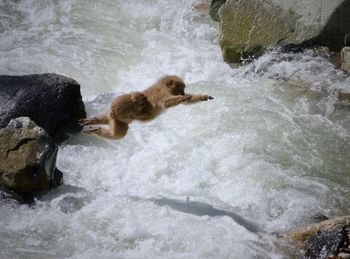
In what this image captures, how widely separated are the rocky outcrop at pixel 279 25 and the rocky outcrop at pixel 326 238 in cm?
456

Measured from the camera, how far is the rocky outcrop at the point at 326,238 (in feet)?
15.4

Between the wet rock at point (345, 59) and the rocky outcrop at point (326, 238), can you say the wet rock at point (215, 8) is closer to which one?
the wet rock at point (345, 59)

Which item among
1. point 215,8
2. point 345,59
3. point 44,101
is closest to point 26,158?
point 44,101

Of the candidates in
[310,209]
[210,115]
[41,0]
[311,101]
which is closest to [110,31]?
[41,0]

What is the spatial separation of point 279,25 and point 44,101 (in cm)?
446

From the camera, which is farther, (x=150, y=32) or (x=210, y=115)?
(x=150, y=32)

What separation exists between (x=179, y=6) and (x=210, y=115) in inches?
191

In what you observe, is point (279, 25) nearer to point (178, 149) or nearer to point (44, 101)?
point (178, 149)

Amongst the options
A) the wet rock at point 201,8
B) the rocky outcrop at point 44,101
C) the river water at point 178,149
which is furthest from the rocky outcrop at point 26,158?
the wet rock at point 201,8

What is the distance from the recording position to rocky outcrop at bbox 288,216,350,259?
4688mm

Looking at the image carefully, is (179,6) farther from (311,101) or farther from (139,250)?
(139,250)

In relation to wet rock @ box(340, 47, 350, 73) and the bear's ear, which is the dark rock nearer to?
the bear's ear

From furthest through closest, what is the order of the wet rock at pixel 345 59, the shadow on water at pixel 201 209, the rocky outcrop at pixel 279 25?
the rocky outcrop at pixel 279 25, the wet rock at pixel 345 59, the shadow on water at pixel 201 209

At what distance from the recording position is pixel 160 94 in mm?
5035
